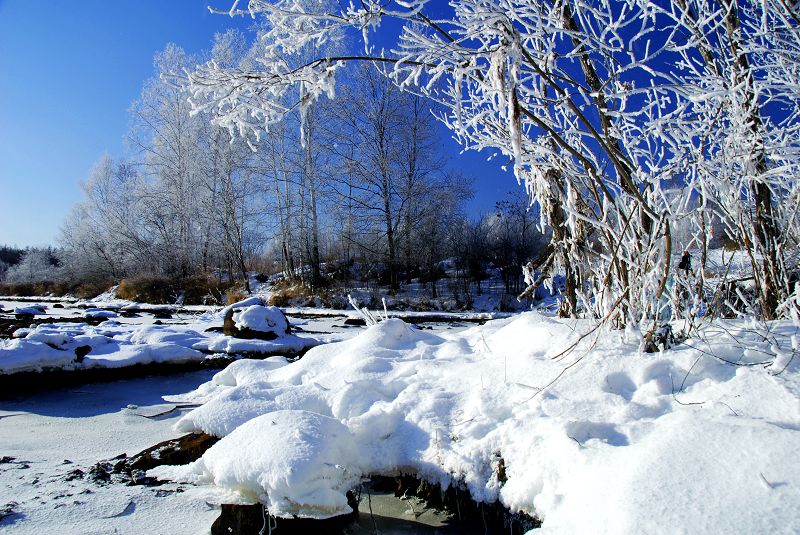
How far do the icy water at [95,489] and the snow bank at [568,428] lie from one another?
22 centimetres

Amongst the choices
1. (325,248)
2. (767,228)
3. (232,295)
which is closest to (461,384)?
(767,228)

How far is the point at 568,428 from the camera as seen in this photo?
1.91 m

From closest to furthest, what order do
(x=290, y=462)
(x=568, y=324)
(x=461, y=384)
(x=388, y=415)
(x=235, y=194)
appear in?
(x=290, y=462) < (x=388, y=415) < (x=461, y=384) < (x=568, y=324) < (x=235, y=194)

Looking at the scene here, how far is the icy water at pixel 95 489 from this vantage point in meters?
2.17

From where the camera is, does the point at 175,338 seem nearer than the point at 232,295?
Yes

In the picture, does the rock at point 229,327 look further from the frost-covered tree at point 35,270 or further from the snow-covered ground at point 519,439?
the frost-covered tree at point 35,270

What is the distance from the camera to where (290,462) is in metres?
1.96

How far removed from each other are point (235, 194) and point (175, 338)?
13716 mm

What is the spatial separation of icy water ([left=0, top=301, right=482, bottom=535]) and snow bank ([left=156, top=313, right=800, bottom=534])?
0.72 ft

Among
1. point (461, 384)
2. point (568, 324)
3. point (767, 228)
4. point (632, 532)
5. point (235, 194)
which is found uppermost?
point (235, 194)

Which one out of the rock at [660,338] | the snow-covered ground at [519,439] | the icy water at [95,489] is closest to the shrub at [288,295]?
the icy water at [95,489]

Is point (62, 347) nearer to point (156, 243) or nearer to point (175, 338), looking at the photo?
point (175, 338)

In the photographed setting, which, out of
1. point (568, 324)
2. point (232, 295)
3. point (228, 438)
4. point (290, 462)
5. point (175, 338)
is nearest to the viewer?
point (290, 462)

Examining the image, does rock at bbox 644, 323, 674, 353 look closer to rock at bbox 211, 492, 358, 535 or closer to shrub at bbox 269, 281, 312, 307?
rock at bbox 211, 492, 358, 535
